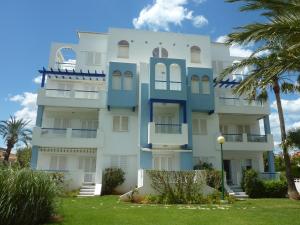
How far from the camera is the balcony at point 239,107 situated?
28453 mm

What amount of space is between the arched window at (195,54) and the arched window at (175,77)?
3.15 meters

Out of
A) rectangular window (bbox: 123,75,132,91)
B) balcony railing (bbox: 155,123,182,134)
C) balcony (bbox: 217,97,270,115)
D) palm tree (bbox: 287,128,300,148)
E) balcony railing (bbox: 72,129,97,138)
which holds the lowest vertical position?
palm tree (bbox: 287,128,300,148)

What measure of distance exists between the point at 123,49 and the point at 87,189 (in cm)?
1422

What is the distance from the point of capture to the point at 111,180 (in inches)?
957

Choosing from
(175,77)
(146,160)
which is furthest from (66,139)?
(175,77)

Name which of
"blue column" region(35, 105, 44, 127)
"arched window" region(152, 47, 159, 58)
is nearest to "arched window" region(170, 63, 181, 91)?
"arched window" region(152, 47, 159, 58)

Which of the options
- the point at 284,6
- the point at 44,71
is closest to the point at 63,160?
the point at 44,71

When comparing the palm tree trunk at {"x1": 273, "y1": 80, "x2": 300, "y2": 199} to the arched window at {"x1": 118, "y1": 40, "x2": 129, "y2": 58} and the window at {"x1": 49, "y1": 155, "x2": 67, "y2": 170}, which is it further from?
the window at {"x1": 49, "y1": 155, "x2": 67, "y2": 170}

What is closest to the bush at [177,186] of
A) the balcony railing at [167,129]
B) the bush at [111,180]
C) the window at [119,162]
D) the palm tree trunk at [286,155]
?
the bush at [111,180]

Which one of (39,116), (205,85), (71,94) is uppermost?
(205,85)

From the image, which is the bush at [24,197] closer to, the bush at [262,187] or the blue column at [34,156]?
the blue column at [34,156]

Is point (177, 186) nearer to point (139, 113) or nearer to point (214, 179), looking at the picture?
point (214, 179)

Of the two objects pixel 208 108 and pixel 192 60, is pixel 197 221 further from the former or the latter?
pixel 192 60

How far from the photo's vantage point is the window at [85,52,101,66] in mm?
30594
